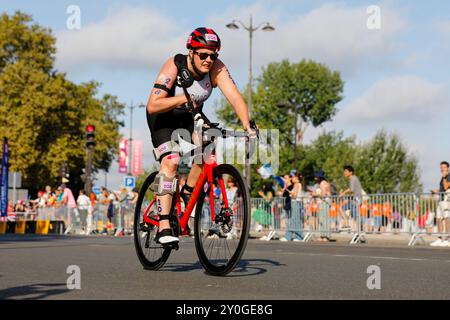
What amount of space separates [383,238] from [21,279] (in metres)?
12.9

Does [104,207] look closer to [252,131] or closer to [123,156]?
[252,131]

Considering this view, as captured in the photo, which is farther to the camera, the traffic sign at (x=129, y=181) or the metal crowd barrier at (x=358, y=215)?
the traffic sign at (x=129, y=181)

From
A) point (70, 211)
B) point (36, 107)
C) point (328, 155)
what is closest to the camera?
point (70, 211)

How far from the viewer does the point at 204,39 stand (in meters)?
6.86

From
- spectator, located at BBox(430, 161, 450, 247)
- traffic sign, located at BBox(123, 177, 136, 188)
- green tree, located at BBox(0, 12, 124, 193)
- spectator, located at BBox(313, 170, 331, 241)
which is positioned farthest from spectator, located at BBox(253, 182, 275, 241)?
green tree, located at BBox(0, 12, 124, 193)

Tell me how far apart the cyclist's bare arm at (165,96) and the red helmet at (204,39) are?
305mm

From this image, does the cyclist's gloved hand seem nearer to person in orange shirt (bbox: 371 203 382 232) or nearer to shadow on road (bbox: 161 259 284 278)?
shadow on road (bbox: 161 259 284 278)

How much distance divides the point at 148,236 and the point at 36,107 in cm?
4501

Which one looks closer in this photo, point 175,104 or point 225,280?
point 225,280

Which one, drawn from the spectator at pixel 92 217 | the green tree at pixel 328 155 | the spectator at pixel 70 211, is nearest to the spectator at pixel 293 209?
the spectator at pixel 92 217

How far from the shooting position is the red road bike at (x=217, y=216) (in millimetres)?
6508

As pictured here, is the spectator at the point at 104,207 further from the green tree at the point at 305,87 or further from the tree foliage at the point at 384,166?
the green tree at the point at 305,87

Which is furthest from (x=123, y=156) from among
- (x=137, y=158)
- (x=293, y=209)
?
(x=293, y=209)

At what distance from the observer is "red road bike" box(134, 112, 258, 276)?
651 centimetres
